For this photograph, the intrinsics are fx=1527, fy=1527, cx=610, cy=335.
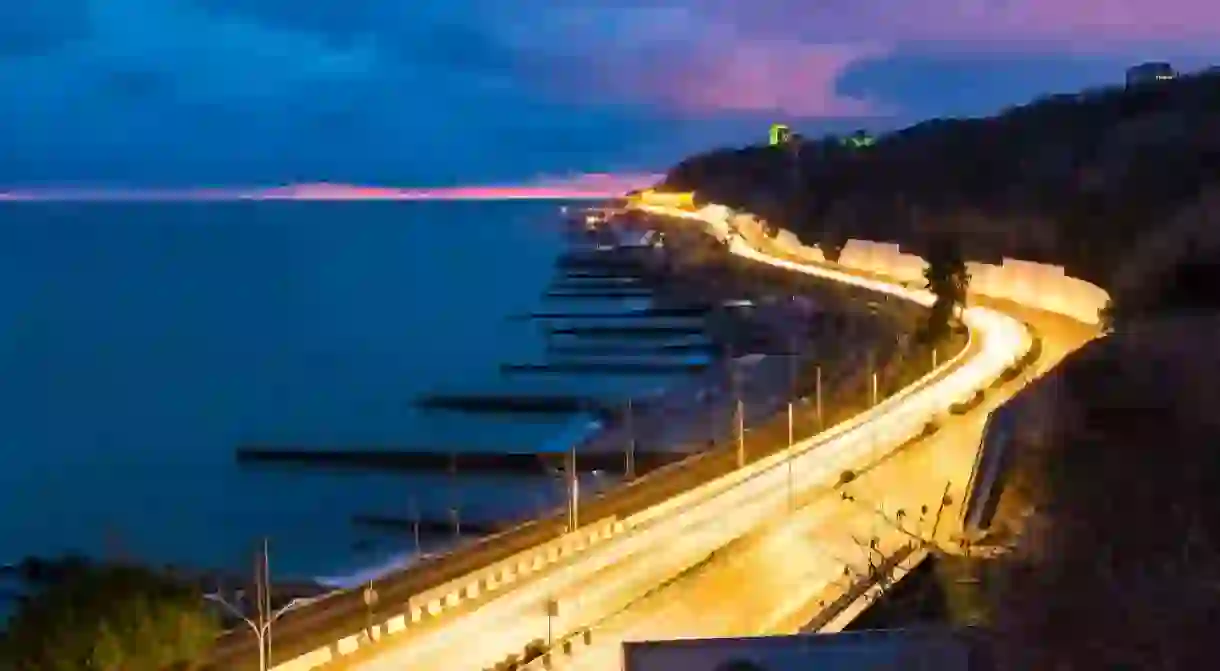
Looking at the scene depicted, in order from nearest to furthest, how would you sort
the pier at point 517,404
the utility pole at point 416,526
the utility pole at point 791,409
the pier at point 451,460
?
the utility pole at point 791,409 < the utility pole at point 416,526 < the pier at point 451,460 < the pier at point 517,404

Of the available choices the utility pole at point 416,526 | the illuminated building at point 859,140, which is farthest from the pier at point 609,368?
the illuminated building at point 859,140

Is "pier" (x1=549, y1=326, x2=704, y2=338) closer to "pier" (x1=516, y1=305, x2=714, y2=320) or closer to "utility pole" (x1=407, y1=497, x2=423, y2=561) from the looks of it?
"pier" (x1=516, y1=305, x2=714, y2=320)

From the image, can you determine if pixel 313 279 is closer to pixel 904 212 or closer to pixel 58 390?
pixel 904 212

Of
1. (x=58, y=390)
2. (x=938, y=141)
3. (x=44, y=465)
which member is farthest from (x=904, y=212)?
(x=44, y=465)

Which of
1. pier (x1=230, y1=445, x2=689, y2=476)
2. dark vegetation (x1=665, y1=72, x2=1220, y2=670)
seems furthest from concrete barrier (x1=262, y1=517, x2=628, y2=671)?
pier (x1=230, y1=445, x2=689, y2=476)

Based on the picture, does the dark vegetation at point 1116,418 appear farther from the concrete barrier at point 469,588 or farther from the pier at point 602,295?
the pier at point 602,295

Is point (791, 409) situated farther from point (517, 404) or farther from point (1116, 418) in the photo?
point (517, 404)

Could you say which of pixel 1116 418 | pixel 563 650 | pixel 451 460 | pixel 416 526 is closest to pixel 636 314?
pixel 451 460

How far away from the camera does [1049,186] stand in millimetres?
61531

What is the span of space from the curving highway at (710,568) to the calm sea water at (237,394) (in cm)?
775

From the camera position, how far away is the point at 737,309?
59281 mm

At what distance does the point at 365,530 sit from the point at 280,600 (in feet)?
20.9

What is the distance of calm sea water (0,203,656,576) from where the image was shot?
27812mm

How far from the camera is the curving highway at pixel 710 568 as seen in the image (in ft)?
44.6
